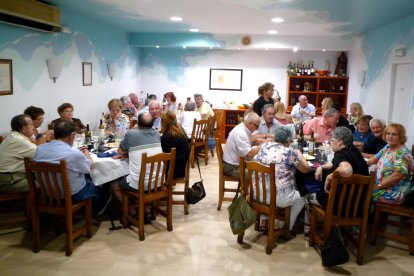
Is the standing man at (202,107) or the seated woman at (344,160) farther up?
the standing man at (202,107)

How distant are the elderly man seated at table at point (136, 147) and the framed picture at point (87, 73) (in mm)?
3085

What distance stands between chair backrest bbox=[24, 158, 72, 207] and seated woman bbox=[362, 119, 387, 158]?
3.27 meters

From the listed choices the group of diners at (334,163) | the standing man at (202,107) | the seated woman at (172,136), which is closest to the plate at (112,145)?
the seated woman at (172,136)

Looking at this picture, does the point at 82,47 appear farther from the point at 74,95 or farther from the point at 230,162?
the point at 230,162

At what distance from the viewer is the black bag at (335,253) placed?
293cm

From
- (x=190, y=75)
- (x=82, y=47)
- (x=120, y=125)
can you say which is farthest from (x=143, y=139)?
(x=190, y=75)

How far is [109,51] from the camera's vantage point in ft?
23.9

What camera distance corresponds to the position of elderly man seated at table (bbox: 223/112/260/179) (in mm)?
4027

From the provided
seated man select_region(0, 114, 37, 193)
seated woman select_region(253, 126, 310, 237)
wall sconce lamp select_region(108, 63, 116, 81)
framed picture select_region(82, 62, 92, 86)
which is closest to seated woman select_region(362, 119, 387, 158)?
seated woman select_region(253, 126, 310, 237)

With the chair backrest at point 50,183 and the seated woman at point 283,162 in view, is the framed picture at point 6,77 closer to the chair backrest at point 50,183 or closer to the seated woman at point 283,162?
the chair backrest at point 50,183

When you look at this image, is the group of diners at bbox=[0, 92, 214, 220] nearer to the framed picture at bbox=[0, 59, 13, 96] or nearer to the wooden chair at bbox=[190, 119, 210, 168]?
the framed picture at bbox=[0, 59, 13, 96]

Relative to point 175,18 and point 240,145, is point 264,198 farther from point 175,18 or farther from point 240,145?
point 175,18

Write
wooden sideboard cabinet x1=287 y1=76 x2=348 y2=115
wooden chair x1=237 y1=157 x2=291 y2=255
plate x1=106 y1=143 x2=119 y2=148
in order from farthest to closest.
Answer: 1. wooden sideboard cabinet x1=287 y1=76 x2=348 y2=115
2. plate x1=106 y1=143 x2=119 y2=148
3. wooden chair x1=237 y1=157 x2=291 y2=255

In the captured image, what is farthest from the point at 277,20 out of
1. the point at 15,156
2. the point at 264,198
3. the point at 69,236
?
the point at 69,236
